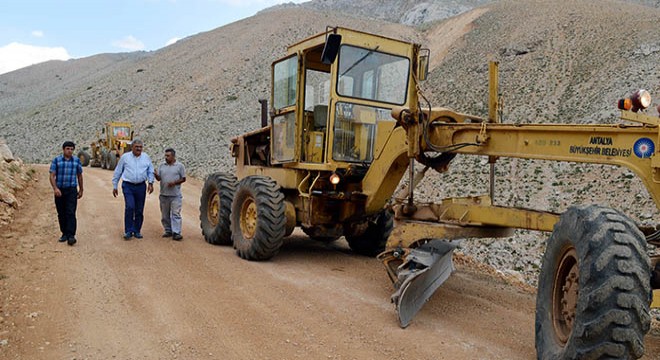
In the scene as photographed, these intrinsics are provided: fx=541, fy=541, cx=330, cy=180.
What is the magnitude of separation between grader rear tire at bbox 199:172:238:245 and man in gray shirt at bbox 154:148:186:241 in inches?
17.8

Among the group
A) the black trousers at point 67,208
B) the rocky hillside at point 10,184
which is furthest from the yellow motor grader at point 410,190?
the rocky hillside at point 10,184

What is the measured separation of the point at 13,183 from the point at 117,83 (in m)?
37.1

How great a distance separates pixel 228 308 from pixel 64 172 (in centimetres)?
438

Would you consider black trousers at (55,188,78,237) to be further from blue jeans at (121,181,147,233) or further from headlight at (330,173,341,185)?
headlight at (330,173,341,185)

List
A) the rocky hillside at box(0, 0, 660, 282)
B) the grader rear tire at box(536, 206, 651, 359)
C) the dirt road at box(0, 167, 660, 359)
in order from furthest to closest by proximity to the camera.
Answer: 1. the rocky hillside at box(0, 0, 660, 282)
2. the dirt road at box(0, 167, 660, 359)
3. the grader rear tire at box(536, 206, 651, 359)

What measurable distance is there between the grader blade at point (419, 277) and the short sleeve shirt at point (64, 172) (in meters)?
5.57

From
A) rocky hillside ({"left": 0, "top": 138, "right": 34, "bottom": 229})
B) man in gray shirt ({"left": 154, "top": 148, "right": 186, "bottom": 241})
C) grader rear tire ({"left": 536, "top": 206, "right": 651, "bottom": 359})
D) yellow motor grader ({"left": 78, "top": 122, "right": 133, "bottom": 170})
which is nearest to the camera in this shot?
grader rear tire ({"left": 536, "top": 206, "right": 651, "bottom": 359})

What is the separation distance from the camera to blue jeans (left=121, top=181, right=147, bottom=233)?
9016 mm

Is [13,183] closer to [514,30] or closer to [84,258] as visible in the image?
[84,258]

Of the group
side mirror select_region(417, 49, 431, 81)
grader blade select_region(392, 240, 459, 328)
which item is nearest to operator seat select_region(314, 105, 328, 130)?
side mirror select_region(417, 49, 431, 81)

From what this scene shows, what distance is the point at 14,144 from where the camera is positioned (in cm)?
3903

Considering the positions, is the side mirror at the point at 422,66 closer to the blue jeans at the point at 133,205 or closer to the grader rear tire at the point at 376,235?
the grader rear tire at the point at 376,235

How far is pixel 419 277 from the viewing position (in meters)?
5.30


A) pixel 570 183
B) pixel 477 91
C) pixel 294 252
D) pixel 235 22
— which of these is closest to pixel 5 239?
pixel 294 252
